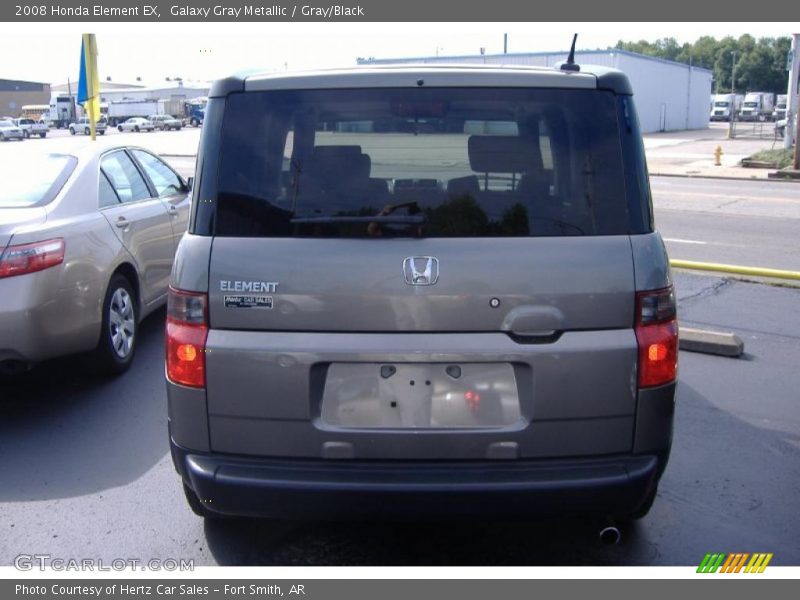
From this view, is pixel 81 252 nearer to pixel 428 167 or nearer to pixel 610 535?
pixel 428 167

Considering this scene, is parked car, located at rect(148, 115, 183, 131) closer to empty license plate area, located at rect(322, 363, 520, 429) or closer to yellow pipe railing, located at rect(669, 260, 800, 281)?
yellow pipe railing, located at rect(669, 260, 800, 281)

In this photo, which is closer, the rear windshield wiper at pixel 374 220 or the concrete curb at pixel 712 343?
the rear windshield wiper at pixel 374 220

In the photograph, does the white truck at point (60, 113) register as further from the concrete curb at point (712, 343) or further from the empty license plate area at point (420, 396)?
the empty license plate area at point (420, 396)

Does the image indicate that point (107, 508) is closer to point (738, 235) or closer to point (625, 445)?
point (625, 445)

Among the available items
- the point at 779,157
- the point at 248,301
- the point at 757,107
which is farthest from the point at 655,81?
the point at 248,301

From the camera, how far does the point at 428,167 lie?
3322 millimetres

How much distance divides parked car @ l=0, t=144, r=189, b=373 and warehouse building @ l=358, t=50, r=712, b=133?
3597cm

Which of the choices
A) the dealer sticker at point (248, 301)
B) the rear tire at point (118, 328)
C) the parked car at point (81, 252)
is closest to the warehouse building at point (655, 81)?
the parked car at point (81, 252)

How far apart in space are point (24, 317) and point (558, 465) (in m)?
3.42

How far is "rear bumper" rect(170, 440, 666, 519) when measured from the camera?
3062 mm

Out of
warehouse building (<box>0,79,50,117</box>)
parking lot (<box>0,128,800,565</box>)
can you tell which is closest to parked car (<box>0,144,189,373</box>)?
parking lot (<box>0,128,800,565</box>)

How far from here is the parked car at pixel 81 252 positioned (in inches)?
200

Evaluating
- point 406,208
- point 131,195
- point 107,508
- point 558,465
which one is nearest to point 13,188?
point 131,195

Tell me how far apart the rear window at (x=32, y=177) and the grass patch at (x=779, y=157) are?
26.3m
